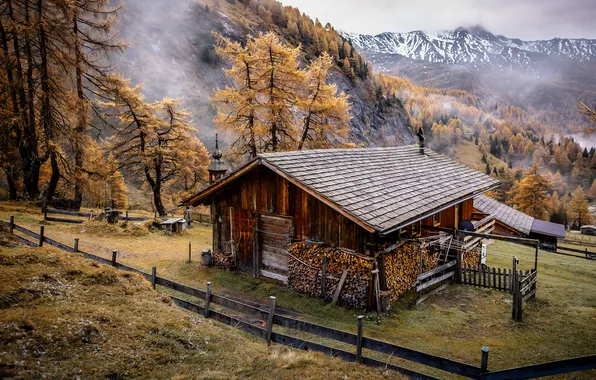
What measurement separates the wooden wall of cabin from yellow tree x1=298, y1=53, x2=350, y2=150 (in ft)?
49.0

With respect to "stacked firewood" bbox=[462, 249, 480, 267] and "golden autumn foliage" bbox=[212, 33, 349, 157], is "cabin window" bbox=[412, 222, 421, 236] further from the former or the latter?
"golden autumn foliage" bbox=[212, 33, 349, 157]

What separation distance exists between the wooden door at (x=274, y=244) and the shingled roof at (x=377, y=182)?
234 centimetres

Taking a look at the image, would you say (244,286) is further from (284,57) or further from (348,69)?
(348,69)

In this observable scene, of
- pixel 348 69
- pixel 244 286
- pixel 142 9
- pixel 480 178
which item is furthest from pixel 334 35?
pixel 244 286

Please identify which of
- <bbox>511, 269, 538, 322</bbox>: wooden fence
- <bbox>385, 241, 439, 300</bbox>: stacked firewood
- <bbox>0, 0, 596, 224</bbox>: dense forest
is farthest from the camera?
<bbox>0, 0, 596, 224</bbox>: dense forest

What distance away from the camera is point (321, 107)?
30.4 meters

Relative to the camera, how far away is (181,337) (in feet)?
25.0

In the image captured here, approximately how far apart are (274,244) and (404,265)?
5.42 meters

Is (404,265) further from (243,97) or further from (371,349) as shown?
(243,97)

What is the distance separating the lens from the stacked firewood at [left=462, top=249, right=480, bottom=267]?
19.1m

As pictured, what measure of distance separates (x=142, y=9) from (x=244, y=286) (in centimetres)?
11327

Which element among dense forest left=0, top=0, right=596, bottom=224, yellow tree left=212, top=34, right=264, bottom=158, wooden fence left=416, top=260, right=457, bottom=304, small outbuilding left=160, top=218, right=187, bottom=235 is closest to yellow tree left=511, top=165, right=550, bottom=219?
dense forest left=0, top=0, right=596, bottom=224

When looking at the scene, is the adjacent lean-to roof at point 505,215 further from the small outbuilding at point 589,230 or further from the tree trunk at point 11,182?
the small outbuilding at point 589,230

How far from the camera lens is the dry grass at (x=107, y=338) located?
6.00 m
